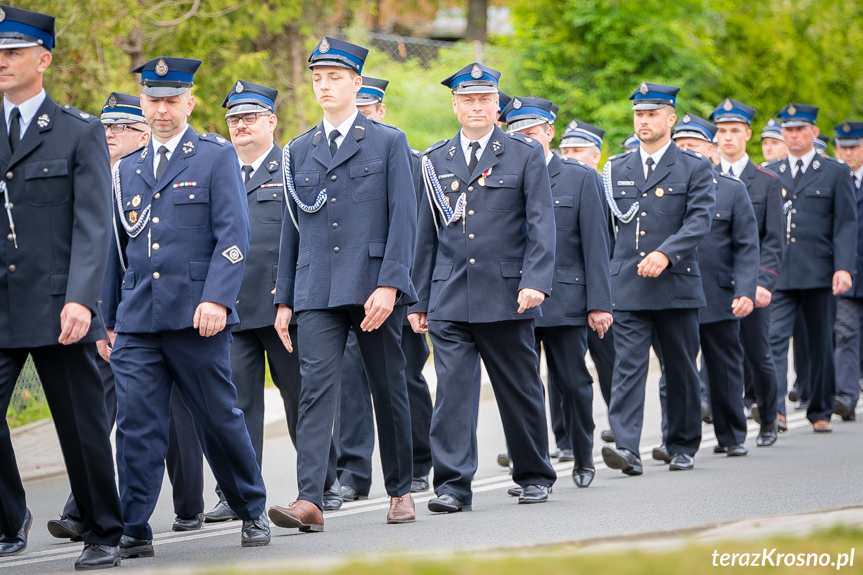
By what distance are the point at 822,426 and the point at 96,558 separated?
7284mm

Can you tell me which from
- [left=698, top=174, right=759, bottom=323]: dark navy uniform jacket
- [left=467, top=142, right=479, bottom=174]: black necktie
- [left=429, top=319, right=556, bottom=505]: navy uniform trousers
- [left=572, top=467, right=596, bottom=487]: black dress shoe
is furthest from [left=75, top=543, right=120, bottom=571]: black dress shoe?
[left=698, top=174, right=759, bottom=323]: dark navy uniform jacket

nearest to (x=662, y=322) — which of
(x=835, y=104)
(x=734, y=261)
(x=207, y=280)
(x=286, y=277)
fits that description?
(x=734, y=261)

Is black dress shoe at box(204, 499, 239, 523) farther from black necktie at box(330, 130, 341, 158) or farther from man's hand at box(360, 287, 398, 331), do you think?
black necktie at box(330, 130, 341, 158)

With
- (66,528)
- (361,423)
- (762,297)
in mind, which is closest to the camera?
(66,528)

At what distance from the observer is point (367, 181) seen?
291 inches

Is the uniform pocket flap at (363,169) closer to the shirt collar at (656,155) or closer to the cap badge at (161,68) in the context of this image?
the cap badge at (161,68)

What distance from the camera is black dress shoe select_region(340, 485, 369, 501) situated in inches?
353

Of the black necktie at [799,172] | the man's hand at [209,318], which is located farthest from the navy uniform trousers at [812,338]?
the man's hand at [209,318]

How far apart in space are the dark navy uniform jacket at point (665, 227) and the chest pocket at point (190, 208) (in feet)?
12.3

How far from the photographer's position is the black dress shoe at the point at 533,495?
812cm

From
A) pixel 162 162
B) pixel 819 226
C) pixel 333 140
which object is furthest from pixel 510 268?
pixel 819 226

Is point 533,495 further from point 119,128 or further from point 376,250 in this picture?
point 119,128

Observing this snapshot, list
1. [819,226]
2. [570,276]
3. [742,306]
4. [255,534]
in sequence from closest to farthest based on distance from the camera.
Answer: [255,534]
[570,276]
[742,306]
[819,226]

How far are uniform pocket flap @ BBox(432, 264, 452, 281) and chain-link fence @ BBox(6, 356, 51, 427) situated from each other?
5190 mm
